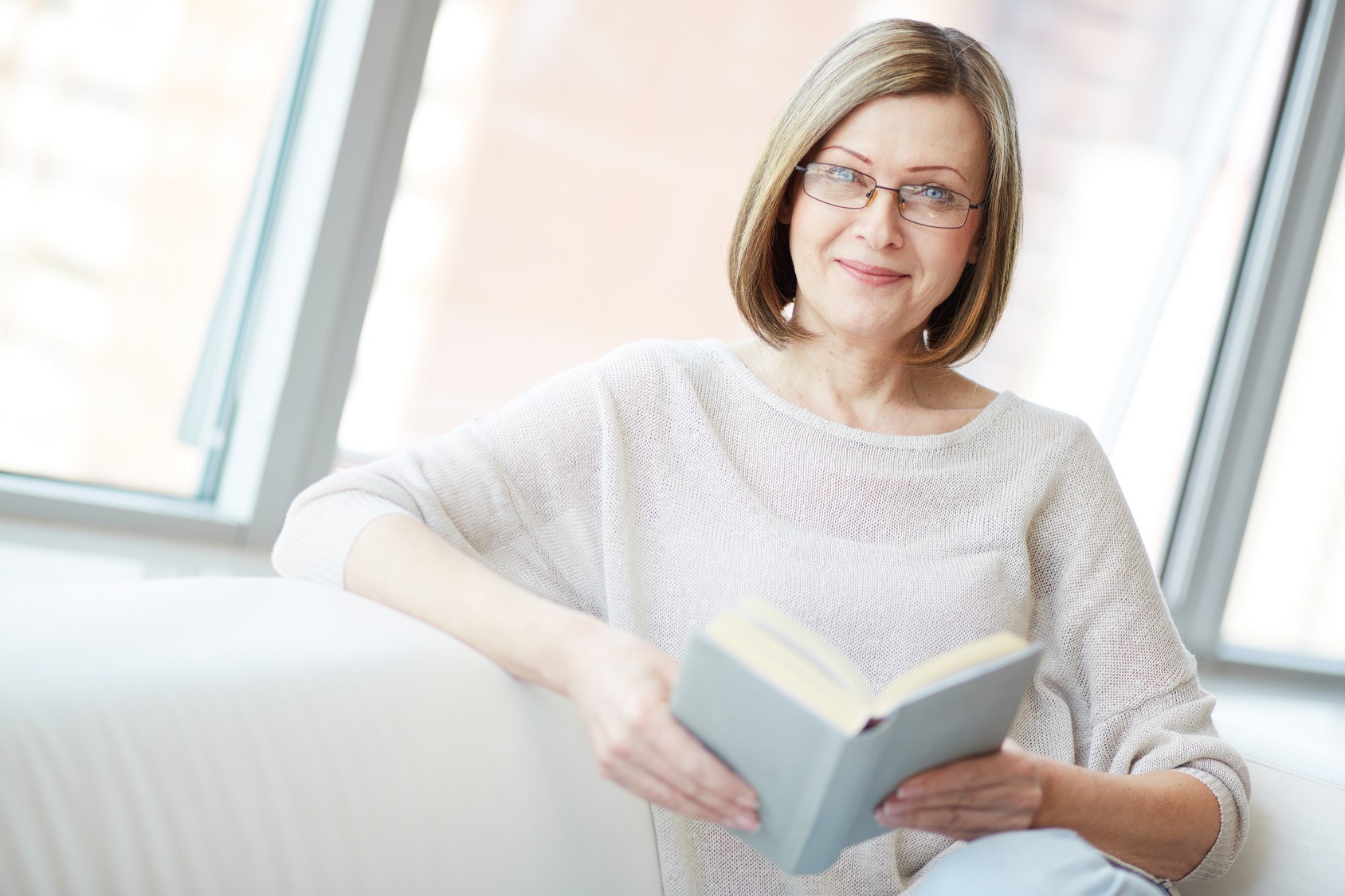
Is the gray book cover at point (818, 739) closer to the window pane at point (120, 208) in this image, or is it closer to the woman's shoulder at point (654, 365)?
the woman's shoulder at point (654, 365)

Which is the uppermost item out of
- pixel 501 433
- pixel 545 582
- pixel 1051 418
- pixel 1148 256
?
pixel 1148 256

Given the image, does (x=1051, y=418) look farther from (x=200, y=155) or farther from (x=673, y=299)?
(x=200, y=155)

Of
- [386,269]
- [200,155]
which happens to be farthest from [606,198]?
[200,155]

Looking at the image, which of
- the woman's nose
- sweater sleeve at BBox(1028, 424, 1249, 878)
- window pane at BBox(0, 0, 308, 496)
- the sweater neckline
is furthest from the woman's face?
window pane at BBox(0, 0, 308, 496)

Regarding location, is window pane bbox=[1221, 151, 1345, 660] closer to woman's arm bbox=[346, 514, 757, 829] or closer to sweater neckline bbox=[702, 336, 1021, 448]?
sweater neckline bbox=[702, 336, 1021, 448]

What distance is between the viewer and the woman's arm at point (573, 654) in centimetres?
89

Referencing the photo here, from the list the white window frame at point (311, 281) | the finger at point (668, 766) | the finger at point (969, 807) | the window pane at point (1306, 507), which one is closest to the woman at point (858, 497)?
the finger at point (969, 807)

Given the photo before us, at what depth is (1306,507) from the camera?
2832 mm

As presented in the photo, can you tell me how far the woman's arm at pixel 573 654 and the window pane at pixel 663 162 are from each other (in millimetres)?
828

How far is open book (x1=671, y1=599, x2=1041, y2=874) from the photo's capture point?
782mm

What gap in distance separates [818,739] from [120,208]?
1.41m

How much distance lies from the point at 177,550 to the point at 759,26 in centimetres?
133

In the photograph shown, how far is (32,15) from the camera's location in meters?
1.55

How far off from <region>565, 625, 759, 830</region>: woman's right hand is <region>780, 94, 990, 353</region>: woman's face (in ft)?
1.84
